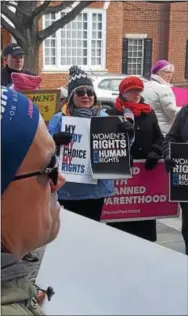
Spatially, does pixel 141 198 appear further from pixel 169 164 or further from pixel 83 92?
pixel 83 92

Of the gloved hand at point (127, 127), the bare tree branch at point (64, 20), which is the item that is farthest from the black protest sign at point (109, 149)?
the bare tree branch at point (64, 20)

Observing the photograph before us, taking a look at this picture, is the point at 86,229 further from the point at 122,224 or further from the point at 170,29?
the point at 170,29

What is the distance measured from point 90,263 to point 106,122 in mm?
3064

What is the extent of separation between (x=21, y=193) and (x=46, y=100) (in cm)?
485

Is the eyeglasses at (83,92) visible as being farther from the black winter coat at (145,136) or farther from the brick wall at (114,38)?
the brick wall at (114,38)

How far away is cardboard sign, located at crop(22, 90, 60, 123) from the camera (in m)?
5.80

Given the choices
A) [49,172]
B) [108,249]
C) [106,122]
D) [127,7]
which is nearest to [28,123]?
[49,172]

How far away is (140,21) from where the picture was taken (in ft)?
88.2

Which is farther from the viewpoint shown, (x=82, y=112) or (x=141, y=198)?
(x=141, y=198)

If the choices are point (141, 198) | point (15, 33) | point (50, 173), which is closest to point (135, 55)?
point (15, 33)

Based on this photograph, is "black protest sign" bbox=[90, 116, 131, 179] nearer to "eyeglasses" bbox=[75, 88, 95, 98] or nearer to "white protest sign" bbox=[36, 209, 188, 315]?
"eyeglasses" bbox=[75, 88, 95, 98]

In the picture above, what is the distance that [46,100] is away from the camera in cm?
590

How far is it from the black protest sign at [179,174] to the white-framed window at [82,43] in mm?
21009

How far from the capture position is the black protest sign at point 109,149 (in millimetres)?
4457
